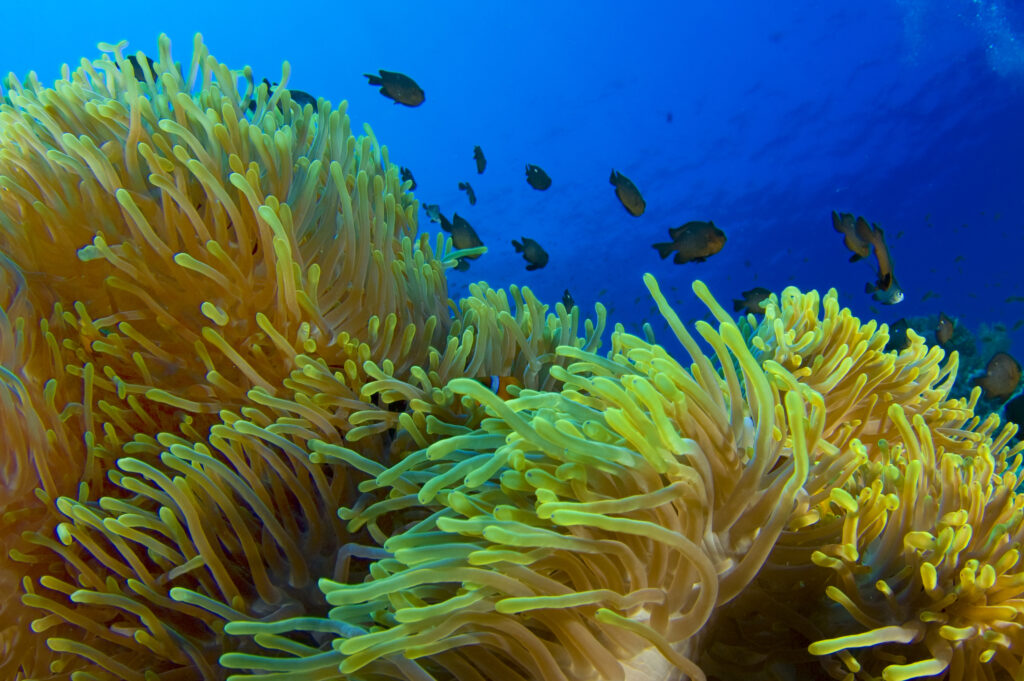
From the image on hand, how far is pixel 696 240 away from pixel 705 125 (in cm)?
2596

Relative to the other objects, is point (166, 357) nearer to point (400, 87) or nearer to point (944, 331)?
point (400, 87)

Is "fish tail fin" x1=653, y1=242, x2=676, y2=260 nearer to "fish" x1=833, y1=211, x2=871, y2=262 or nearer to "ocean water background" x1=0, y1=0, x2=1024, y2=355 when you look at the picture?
"fish" x1=833, y1=211, x2=871, y2=262

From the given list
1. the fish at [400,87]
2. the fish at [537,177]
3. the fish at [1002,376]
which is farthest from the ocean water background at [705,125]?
the fish at [400,87]

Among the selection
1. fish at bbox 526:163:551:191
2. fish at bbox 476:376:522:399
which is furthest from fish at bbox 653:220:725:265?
fish at bbox 476:376:522:399

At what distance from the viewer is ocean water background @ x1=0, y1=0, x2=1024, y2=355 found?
2469cm

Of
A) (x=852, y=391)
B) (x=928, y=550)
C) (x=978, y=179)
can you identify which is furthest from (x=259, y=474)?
(x=978, y=179)

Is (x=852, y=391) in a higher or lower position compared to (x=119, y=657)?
higher

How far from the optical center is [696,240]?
4723mm

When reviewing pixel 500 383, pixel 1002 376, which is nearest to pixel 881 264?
pixel 1002 376

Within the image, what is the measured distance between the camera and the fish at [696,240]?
15.4ft

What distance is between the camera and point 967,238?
1339 inches

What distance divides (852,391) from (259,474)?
141cm

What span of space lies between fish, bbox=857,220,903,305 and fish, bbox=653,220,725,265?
113 cm

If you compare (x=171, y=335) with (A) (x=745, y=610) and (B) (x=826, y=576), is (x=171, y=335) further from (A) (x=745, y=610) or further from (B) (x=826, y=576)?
(B) (x=826, y=576)
